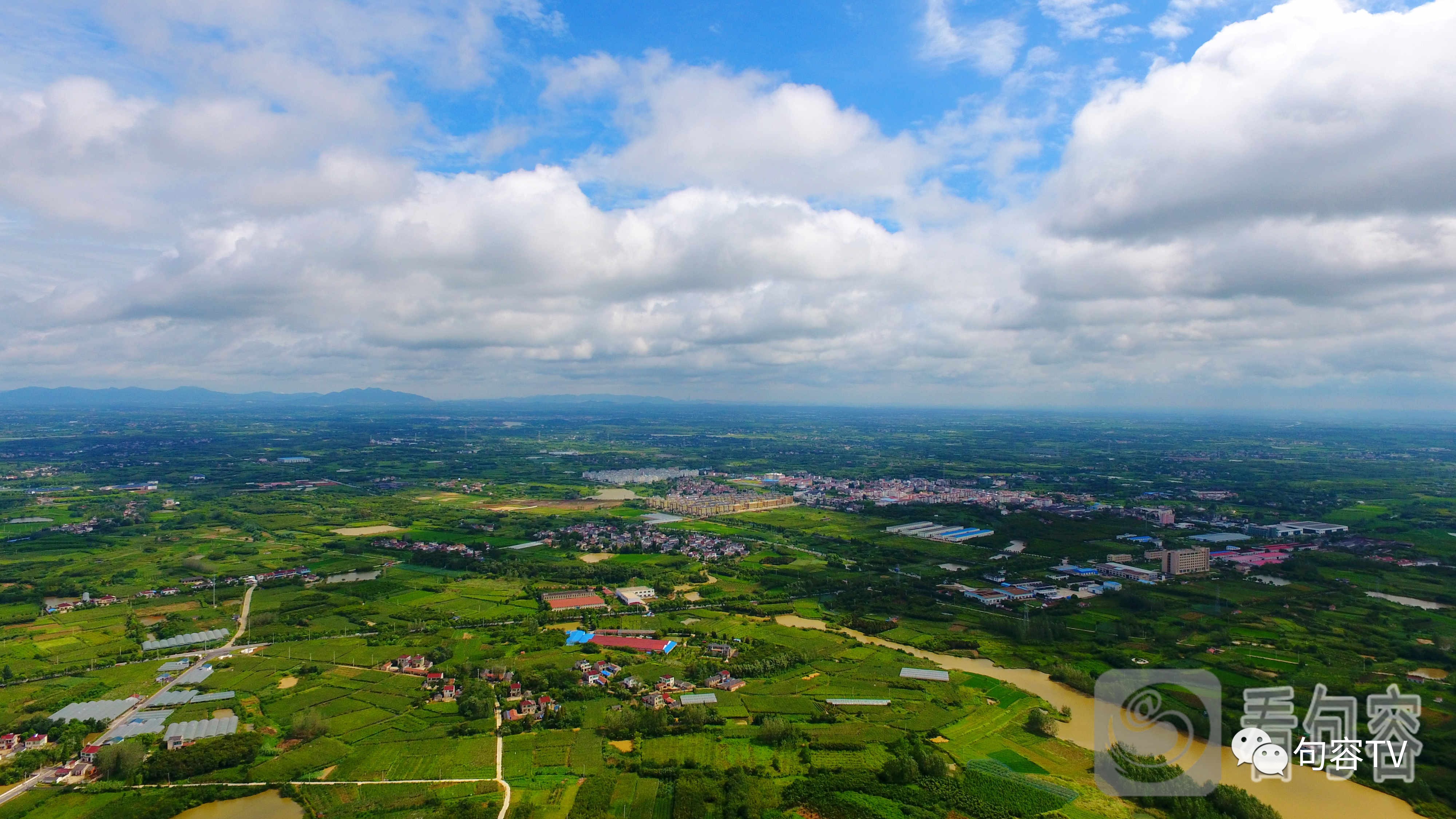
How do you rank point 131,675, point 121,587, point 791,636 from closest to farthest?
point 131,675
point 791,636
point 121,587

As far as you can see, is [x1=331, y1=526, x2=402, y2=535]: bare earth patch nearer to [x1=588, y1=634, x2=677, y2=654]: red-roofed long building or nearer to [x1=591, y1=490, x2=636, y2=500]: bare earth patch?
A: [x1=591, y1=490, x2=636, y2=500]: bare earth patch

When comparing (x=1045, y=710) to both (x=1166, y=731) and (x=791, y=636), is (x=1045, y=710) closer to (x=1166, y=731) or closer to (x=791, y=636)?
(x=1166, y=731)

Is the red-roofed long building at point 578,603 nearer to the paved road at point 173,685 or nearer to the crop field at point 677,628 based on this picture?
the crop field at point 677,628

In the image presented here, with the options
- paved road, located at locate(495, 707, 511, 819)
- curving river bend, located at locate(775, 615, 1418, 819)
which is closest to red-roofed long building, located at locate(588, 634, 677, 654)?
paved road, located at locate(495, 707, 511, 819)

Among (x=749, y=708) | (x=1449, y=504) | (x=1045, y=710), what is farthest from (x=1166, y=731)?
(x=1449, y=504)

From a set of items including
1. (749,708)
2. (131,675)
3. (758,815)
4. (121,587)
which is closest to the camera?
(758,815)

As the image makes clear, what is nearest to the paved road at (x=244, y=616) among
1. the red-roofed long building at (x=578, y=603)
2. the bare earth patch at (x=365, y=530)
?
the red-roofed long building at (x=578, y=603)

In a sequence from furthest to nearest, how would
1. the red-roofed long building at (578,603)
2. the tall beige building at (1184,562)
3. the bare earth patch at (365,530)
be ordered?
the bare earth patch at (365,530) < the tall beige building at (1184,562) < the red-roofed long building at (578,603)

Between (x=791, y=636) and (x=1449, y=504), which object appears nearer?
(x=791, y=636)

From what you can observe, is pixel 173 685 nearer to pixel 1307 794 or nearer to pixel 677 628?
pixel 677 628
